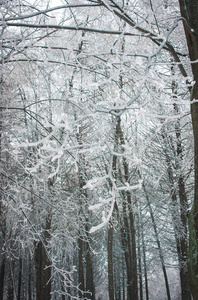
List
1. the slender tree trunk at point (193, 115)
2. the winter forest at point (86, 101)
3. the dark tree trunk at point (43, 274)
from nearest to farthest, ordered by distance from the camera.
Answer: the winter forest at point (86, 101) < the slender tree trunk at point (193, 115) < the dark tree trunk at point (43, 274)

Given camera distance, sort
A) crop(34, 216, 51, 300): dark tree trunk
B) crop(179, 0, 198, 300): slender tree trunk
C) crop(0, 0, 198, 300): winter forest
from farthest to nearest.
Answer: crop(34, 216, 51, 300): dark tree trunk < crop(179, 0, 198, 300): slender tree trunk < crop(0, 0, 198, 300): winter forest

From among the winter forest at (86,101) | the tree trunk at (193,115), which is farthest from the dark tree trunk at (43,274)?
the tree trunk at (193,115)

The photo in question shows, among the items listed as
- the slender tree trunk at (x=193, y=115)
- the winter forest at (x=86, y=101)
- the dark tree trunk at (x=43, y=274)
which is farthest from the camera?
the dark tree trunk at (x=43, y=274)

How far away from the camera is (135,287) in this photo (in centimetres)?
866

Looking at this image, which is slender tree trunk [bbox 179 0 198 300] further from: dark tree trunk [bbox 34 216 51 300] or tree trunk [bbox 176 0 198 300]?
dark tree trunk [bbox 34 216 51 300]

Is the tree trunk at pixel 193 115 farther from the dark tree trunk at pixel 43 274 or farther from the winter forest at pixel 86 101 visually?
the dark tree trunk at pixel 43 274

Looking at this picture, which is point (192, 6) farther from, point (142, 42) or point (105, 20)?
point (105, 20)

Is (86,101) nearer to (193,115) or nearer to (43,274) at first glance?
(193,115)

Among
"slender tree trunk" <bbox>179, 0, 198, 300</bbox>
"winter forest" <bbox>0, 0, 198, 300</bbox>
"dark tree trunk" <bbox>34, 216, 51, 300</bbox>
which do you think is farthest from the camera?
"dark tree trunk" <bbox>34, 216, 51, 300</bbox>

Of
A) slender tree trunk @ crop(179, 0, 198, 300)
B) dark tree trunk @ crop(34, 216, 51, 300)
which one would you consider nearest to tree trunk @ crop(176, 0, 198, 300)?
slender tree trunk @ crop(179, 0, 198, 300)

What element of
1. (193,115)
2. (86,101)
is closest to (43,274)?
(86,101)

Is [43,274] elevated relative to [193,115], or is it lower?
lower

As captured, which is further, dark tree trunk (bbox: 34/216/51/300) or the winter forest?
dark tree trunk (bbox: 34/216/51/300)

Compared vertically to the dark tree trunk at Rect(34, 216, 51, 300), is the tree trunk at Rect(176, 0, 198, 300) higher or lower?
higher
